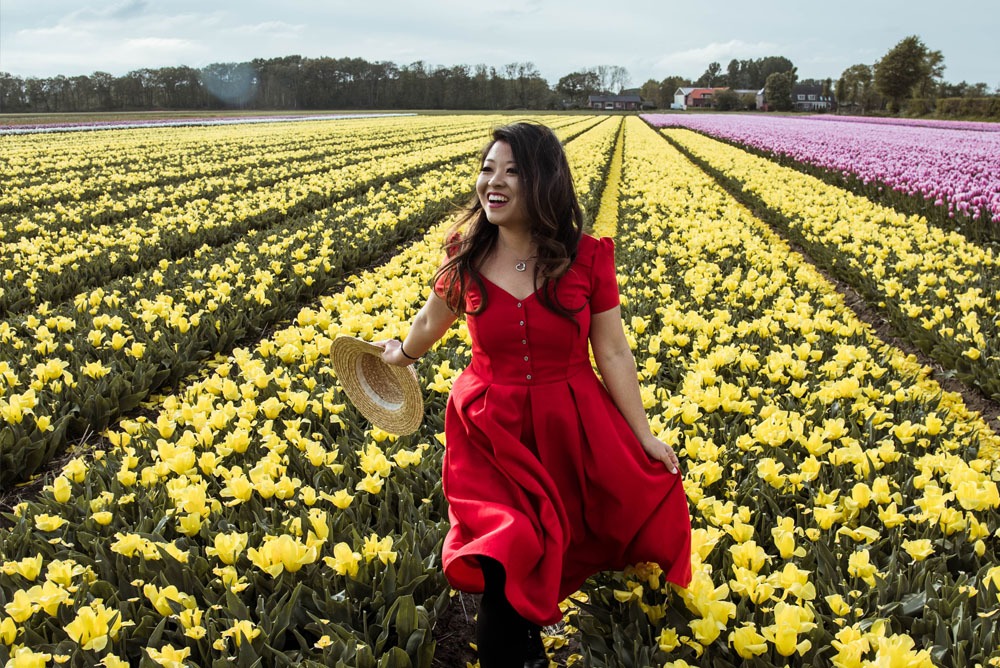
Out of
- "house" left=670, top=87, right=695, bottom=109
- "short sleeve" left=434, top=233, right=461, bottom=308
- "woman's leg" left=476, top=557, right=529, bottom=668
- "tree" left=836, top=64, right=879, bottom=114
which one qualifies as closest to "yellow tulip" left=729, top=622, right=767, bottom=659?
"woman's leg" left=476, top=557, right=529, bottom=668

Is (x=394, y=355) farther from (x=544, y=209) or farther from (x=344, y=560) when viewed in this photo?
(x=544, y=209)

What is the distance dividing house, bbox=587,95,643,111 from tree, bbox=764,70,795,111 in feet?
85.3

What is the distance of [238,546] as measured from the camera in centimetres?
251

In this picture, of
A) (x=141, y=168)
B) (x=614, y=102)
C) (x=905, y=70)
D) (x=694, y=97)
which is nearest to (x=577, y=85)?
(x=614, y=102)

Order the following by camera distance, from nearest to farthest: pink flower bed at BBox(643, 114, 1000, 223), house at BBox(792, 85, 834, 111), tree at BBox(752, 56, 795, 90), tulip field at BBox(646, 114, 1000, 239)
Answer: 1. tulip field at BBox(646, 114, 1000, 239)
2. pink flower bed at BBox(643, 114, 1000, 223)
3. house at BBox(792, 85, 834, 111)
4. tree at BBox(752, 56, 795, 90)

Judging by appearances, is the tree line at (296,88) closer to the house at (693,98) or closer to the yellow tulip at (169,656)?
the house at (693,98)

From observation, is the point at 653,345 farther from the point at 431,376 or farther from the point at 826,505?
the point at 826,505

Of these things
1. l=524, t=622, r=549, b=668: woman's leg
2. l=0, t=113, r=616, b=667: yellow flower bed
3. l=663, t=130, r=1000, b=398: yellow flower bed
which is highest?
Result: l=663, t=130, r=1000, b=398: yellow flower bed

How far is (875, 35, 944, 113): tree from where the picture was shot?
216 ft

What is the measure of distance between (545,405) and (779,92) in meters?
96.9

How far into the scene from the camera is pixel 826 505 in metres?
2.79

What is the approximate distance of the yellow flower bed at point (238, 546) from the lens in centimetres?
225

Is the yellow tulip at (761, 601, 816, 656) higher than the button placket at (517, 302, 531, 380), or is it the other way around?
the button placket at (517, 302, 531, 380)

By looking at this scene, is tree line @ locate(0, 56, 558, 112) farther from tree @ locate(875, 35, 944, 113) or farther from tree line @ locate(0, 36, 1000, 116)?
tree @ locate(875, 35, 944, 113)
